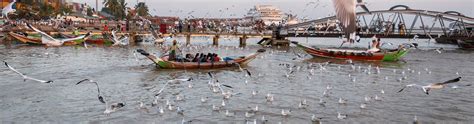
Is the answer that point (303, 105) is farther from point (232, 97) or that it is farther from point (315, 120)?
point (232, 97)

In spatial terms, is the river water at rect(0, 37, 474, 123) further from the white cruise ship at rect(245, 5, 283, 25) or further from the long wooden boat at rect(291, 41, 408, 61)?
the white cruise ship at rect(245, 5, 283, 25)

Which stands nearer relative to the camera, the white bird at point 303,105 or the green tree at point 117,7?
the white bird at point 303,105

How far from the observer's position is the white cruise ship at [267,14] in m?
157

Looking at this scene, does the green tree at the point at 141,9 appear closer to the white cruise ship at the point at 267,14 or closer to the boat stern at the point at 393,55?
the white cruise ship at the point at 267,14

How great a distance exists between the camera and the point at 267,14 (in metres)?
158

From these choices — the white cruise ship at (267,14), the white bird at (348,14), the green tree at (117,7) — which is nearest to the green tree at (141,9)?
the green tree at (117,7)

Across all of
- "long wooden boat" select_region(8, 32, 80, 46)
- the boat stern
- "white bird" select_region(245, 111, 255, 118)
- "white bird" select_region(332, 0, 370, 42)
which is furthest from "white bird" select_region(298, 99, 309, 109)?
"long wooden boat" select_region(8, 32, 80, 46)

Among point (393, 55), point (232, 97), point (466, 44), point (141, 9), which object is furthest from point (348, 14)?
point (141, 9)

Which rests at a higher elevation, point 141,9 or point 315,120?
point 141,9

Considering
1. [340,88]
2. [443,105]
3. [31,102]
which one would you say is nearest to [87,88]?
[31,102]

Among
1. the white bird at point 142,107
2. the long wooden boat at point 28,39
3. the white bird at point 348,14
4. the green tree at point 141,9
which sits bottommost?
the white bird at point 142,107

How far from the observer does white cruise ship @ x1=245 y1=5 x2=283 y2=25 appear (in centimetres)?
15662

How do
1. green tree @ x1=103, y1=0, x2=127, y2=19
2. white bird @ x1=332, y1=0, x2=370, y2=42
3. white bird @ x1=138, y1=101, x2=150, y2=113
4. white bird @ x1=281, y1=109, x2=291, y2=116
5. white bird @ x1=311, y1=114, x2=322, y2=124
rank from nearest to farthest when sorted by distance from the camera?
white bird @ x1=311, y1=114, x2=322, y2=124 < white bird @ x1=281, y1=109, x2=291, y2=116 < white bird @ x1=138, y1=101, x2=150, y2=113 < white bird @ x1=332, y1=0, x2=370, y2=42 < green tree @ x1=103, y1=0, x2=127, y2=19

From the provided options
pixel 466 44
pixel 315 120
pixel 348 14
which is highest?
pixel 348 14
